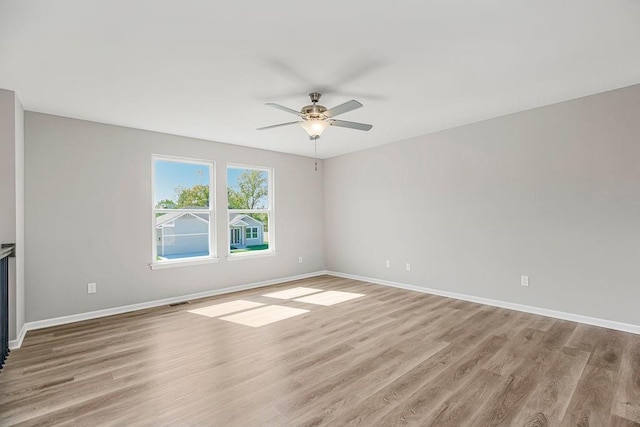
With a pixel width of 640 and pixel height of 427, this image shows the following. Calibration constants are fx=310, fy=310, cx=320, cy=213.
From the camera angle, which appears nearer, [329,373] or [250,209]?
[329,373]

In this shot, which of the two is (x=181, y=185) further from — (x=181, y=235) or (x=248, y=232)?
(x=248, y=232)

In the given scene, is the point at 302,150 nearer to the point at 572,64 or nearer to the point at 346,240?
the point at 346,240

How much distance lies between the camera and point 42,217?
11.8ft

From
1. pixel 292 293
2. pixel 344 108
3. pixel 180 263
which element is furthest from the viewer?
pixel 292 293

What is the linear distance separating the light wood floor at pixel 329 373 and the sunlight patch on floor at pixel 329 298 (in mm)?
710

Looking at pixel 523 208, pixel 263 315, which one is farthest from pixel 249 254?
pixel 523 208

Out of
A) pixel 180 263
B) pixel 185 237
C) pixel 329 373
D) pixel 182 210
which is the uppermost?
pixel 182 210

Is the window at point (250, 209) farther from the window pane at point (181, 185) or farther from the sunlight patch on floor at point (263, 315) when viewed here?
the sunlight patch on floor at point (263, 315)

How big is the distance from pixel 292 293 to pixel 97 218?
9.41 ft

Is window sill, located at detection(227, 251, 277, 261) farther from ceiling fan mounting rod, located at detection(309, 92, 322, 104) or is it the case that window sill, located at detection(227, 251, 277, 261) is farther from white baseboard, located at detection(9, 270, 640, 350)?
ceiling fan mounting rod, located at detection(309, 92, 322, 104)

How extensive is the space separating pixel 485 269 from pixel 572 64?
2.59 meters

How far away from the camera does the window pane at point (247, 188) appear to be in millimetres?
5324

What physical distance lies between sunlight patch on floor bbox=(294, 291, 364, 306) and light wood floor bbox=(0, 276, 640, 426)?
71cm

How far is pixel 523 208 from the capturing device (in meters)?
3.89
